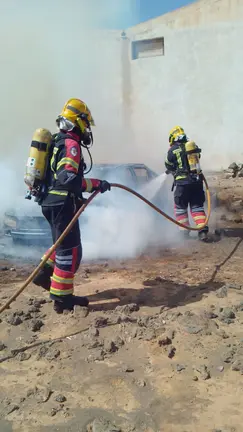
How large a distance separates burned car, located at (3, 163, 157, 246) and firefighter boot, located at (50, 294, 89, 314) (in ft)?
6.54

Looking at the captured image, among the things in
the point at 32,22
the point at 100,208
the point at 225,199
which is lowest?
the point at 225,199

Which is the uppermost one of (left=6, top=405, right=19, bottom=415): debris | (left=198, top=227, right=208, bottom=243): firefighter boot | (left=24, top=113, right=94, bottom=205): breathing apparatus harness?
(left=24, top=113, right=94, bottom=205): breathing apparatus harness

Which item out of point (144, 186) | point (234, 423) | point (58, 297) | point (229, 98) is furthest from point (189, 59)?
point (234, 423)

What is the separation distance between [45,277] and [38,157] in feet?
3.91

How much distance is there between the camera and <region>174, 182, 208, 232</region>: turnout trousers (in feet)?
23.0

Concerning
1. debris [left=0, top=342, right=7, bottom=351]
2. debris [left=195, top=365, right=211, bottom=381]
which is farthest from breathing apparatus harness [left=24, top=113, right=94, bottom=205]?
debris [left=195, top=365, right=211, bottom=381]

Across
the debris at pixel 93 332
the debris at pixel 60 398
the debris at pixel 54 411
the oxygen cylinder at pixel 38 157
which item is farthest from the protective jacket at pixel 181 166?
the debris at pixel 54 411

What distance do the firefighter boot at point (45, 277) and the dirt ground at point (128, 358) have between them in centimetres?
18

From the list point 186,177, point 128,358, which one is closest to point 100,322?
point 128,358

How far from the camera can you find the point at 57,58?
17422 mm

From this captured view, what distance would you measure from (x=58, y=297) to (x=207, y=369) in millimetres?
1549

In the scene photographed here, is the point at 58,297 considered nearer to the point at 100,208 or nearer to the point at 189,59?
the point at 100,208

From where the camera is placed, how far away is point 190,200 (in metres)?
7.14

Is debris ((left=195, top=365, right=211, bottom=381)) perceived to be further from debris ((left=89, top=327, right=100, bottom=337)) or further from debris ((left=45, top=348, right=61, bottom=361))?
debris ((left=45, top=348, right=61, bottom=361))
